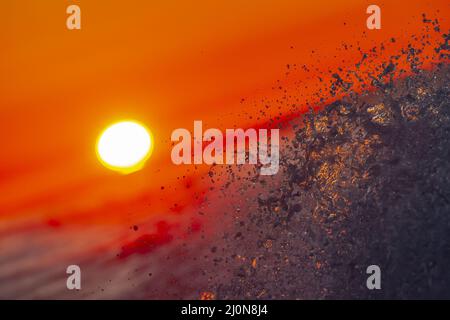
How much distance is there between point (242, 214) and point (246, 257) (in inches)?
28.7

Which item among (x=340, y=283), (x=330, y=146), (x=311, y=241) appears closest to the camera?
(x=340, y=283)

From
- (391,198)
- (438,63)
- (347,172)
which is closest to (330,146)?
(347,172)

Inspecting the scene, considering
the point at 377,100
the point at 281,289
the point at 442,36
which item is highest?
the point at 442,36

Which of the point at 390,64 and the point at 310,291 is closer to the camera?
the point at 310,291

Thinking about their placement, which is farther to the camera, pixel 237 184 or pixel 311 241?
pixel 237 184

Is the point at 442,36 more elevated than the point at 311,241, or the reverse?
the point at 442,36

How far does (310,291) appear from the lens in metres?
9.34

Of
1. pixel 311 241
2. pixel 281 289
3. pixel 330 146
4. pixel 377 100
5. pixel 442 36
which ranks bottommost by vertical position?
pixel 281 289

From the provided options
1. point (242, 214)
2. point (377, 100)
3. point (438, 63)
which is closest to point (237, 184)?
point (242, 214)

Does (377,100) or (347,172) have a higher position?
(377,100)

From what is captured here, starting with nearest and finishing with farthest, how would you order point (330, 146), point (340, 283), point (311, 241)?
point (340, 283) < point (311, 241) < point (330, 146)

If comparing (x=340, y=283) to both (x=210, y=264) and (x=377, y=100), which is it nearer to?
(x=210, y=264)

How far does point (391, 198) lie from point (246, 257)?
8.20 feet

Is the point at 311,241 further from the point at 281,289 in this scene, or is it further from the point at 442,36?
the point at 442,36
